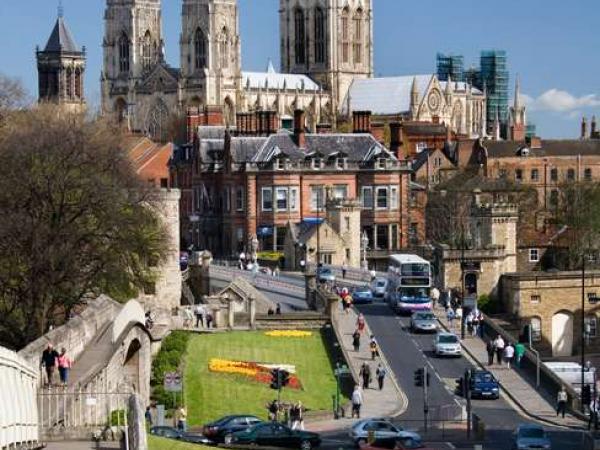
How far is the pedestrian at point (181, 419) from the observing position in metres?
41.2

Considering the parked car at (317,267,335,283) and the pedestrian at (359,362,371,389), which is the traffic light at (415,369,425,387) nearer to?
the pedestrian at (359,362,371,389)

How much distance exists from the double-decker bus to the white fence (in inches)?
1480

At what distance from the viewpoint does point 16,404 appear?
941 inches

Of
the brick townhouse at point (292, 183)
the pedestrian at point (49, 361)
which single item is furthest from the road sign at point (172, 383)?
the brick townhouse at point (292, 183)

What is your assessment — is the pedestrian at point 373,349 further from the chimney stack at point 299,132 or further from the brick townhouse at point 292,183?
the chimney stack at point 299,132

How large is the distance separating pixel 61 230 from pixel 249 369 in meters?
6.85

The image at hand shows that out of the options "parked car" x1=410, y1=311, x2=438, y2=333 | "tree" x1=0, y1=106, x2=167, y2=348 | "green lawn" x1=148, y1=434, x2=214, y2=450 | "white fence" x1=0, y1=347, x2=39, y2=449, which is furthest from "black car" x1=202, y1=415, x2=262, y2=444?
"parked car" x1=410, y1=311, x2=438, y2=333

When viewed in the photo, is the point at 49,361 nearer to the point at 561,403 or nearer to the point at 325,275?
the point at 561,403

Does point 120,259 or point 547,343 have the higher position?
point 120,259

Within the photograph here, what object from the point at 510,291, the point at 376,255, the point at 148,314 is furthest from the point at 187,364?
the point at 376,255

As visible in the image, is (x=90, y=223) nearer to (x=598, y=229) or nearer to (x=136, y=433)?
(x=136, y=433)

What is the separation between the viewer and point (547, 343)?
7219 cm

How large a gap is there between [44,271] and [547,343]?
29.3m

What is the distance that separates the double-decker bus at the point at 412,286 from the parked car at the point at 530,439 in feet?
77.9
